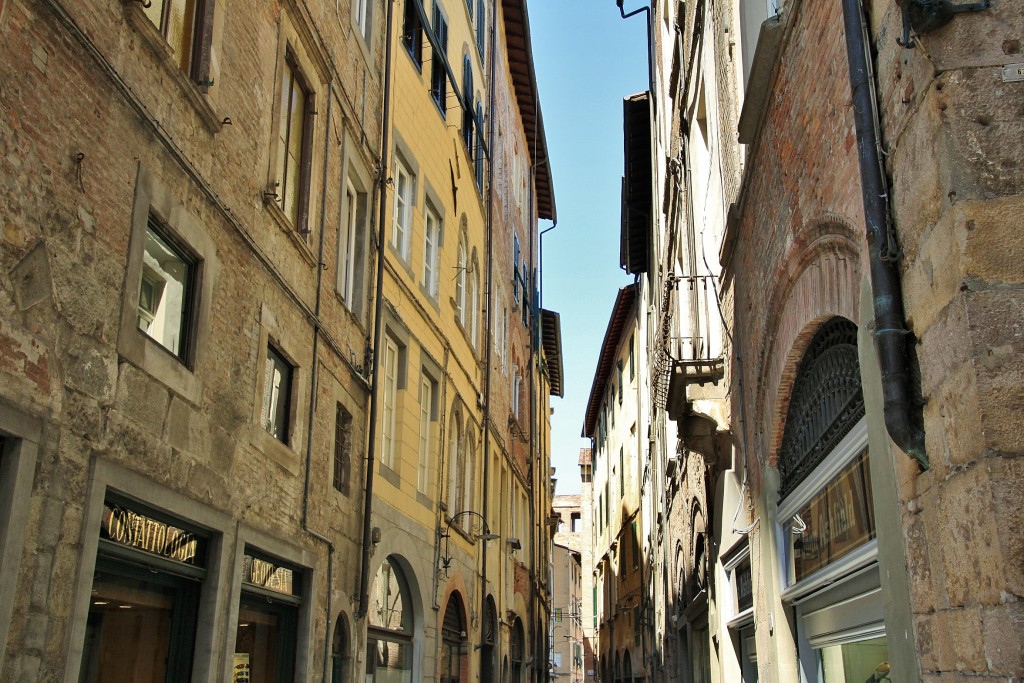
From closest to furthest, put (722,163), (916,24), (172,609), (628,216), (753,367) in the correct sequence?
(916,24) → (172,609) → (753,367) → (722,163) → (628,216)

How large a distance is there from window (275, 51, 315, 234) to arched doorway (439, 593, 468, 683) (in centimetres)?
700

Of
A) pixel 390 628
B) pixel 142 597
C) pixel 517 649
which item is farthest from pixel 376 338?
pixel 517 649

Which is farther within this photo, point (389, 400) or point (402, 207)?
point (402, 207)

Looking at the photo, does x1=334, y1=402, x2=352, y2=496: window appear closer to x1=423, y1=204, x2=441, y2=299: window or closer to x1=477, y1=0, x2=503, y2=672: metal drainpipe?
x1=423, y1=204, x2=441, y2=299: window

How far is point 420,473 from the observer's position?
13156mm

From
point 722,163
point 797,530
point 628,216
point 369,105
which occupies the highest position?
point 628,216

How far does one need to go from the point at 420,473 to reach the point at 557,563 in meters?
42.8

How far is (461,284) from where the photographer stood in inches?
656

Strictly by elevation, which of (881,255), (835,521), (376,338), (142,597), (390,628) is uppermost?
(376,338)

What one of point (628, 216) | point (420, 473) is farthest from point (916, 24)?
point (628, 216)

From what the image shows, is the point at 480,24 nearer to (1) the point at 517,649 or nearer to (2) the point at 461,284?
(2) the point at 461,284

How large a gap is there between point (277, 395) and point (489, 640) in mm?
10820

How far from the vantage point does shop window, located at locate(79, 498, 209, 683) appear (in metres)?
5.55

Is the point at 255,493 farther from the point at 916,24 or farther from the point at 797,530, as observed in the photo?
the point at 916,24
